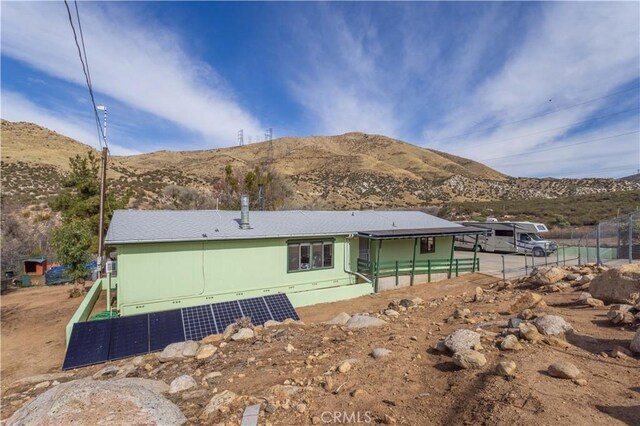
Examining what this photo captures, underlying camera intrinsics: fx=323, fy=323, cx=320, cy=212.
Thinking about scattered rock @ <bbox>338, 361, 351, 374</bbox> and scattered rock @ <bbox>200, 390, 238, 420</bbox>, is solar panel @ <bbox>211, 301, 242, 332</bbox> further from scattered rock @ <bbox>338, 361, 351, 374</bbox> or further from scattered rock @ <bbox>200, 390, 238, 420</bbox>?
scattered rock @ <bbox>338, 361, 351, 374</bbox>

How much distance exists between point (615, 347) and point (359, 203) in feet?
169

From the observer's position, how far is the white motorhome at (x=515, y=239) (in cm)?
2499

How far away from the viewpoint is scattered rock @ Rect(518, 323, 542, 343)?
18.6 feet

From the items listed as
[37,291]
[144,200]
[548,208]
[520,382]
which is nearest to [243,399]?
[520,382]

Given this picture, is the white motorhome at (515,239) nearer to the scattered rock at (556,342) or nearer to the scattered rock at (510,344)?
the scattered rock at (556,342)

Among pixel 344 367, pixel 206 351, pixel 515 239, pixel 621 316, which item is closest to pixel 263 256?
pixel 206 351

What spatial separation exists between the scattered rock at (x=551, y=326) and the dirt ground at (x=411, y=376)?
18cm

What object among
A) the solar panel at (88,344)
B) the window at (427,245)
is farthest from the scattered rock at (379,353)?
the window at (427,245)

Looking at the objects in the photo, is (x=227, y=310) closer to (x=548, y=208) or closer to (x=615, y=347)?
(x=615, y=347)

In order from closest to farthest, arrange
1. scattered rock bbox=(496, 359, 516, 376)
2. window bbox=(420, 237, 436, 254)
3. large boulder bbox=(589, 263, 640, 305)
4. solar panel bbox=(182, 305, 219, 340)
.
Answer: scattered rock bbox=(496, 359, 516, 376) < large boulder bbox=(589, 263, 640, 305) < solar panel bbox=(182, 305, 219, 340) < window bbox=(420, 237, 436, 254)

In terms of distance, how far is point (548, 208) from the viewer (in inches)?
1688

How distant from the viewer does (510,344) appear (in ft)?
17.8

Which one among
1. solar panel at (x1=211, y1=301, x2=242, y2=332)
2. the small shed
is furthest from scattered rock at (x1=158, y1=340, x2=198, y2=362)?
the small shed

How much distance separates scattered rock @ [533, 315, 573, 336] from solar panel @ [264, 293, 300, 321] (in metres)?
7.47
